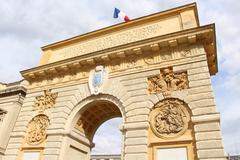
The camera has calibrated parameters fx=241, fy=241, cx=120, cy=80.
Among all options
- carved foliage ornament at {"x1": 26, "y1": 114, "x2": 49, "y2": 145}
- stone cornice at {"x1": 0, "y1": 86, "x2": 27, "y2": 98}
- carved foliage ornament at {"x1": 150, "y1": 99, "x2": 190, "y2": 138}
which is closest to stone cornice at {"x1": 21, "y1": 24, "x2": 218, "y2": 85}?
carved foliage ornament at {"x1": 26, "y1": 114, "x2": 49, "y2": 145}

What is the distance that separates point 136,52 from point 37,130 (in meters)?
7.42

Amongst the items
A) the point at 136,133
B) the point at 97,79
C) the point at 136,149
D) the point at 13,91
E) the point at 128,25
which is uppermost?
the point at 128,25

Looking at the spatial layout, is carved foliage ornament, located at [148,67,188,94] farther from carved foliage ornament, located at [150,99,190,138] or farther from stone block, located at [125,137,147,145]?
stone block, located at [125,137,147,145]

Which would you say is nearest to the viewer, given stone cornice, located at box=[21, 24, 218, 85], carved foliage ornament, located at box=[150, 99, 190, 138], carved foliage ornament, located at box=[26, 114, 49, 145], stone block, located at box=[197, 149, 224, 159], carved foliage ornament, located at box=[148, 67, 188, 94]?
stone block, located at box=[197, 149, 224, 159]

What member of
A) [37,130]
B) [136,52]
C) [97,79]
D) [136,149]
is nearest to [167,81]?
[136,52]

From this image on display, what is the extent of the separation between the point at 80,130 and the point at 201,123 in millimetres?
7423

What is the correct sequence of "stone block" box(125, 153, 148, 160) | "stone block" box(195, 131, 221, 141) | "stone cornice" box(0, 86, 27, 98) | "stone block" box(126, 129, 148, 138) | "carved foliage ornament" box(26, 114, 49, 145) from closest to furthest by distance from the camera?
"stone block" box(195, 131, 221, 141) → "stone block" box(125, 153, 148, 160) → "stone block" box(126, 129, 148, 138) → "carved foliage ornament" box(26, 114, 49, 145) → "stone cornice" box(0, 86, 27, 98)

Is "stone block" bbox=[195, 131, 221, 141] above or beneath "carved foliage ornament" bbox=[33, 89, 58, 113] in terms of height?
beneath

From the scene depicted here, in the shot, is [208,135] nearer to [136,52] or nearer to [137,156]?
[137,156]

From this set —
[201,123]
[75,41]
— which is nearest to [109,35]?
[75,41]

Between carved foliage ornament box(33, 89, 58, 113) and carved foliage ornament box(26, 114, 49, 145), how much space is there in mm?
571

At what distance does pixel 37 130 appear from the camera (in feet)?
47.0

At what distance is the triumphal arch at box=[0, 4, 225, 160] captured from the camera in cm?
1071

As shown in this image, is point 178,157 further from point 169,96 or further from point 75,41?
point 75,41
